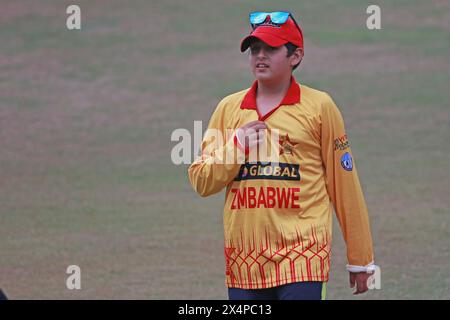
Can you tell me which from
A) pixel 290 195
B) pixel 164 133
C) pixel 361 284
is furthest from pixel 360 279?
pixel 164 133

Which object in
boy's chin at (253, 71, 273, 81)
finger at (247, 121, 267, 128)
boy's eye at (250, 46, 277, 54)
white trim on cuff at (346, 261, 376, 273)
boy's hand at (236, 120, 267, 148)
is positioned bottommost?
white trim on cuff at (346, 261, 376, 273)

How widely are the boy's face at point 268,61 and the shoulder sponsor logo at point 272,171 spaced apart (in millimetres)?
417

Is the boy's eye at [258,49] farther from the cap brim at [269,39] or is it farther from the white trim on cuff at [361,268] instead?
the white trim on cuff at [361,268]

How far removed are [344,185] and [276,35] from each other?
772 mm

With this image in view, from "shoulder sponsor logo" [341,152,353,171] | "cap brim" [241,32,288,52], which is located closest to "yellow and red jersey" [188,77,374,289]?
"shoulder sponsor logo" [341,152,353,171]

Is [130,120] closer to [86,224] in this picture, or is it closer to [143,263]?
[86,224]

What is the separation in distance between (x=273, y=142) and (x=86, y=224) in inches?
253

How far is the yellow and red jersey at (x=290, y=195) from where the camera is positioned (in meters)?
4.97

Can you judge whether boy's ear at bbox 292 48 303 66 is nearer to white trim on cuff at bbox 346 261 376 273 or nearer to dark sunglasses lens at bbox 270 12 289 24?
dark sunglasses lens at bbox 270 12 289 24

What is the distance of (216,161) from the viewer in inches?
196

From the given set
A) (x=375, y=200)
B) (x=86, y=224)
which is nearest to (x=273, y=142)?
(x=86, y=224)

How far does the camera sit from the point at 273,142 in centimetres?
500

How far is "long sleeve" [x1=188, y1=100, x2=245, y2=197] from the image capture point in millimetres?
4961

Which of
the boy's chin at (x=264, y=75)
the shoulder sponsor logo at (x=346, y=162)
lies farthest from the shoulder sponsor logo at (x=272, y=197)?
the boy's chin at (x=264, y=75)
